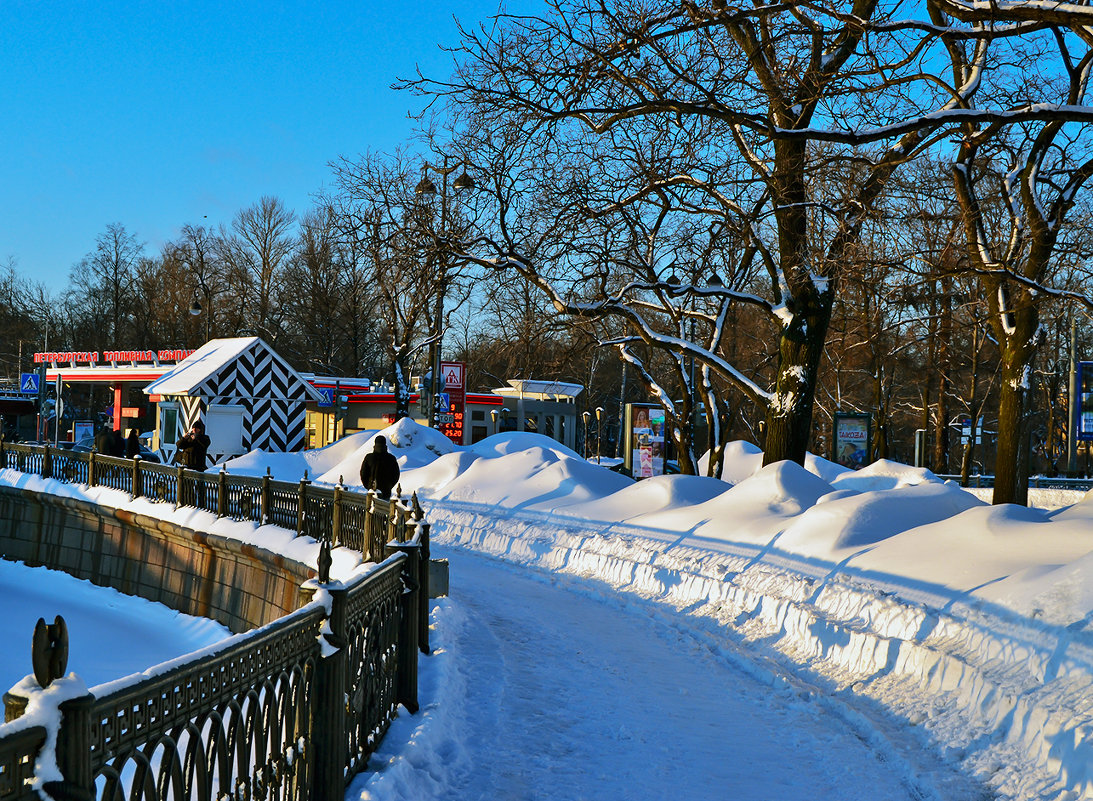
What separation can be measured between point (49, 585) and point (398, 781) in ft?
74.3

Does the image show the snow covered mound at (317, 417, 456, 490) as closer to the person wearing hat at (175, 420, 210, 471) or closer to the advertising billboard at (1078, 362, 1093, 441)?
the person wearing hat at (175, 420, 210, 471)

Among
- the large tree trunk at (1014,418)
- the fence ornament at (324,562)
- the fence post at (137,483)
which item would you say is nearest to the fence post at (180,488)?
the fence post at (137,483)

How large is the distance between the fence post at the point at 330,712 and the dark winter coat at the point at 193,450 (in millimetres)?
19626

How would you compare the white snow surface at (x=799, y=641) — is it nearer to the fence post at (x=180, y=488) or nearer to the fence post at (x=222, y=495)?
the fence post at (x=222, y=495)

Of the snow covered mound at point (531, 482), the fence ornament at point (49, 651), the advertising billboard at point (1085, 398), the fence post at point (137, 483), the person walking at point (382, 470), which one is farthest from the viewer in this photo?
the advertising billboard at point (1085, 398)

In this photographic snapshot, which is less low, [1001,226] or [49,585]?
[1001,226]

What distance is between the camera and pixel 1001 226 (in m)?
19.2

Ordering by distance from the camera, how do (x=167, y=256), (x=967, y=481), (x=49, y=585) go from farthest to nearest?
(x=167, y=256), (x=967, y=481), (x=49, y=585)

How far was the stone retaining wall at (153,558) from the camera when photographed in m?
16.7

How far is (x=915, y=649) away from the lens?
27.1 feet

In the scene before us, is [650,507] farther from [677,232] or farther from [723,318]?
[723,318]

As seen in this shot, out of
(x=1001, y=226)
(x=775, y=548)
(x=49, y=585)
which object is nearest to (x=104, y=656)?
(x=49, y=585)

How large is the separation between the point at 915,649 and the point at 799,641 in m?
1.71

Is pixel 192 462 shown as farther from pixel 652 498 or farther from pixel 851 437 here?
pixel 851 437
